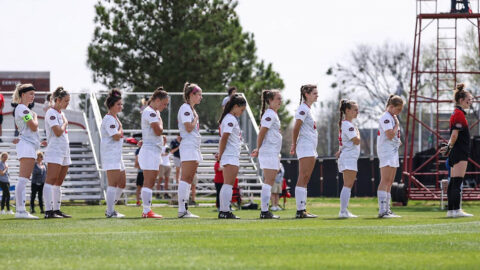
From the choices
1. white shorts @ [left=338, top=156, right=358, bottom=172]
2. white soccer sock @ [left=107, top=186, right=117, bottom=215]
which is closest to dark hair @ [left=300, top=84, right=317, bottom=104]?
white shorts @ [left=338, top=156, right=358, bottom=172]

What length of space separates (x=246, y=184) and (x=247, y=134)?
2640mm

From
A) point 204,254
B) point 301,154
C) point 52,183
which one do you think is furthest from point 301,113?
point 204,254

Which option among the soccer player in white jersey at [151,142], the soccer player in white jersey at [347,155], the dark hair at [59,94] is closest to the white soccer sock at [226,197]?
the soccer player in white jersey at [151,142]

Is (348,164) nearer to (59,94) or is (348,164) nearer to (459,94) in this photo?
(459,94)

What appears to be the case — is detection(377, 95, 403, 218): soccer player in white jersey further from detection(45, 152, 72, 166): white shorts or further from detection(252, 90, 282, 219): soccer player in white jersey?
detection(45, 152, 72, 166): white shorts

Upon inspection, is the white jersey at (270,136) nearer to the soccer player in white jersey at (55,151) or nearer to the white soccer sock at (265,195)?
the white soccer sock at (265,195)

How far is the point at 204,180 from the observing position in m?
31.9

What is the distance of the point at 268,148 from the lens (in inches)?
598

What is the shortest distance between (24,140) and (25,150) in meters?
0.19

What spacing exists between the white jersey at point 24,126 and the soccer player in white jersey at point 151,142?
1.75m

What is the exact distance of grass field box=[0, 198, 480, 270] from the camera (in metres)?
8.34

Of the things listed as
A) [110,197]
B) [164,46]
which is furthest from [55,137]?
[164,46]

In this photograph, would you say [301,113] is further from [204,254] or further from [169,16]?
[169,16]

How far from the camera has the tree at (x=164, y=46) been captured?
48500 mm
